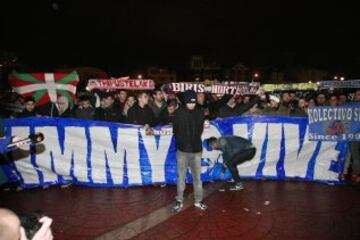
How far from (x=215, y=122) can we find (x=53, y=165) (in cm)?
358

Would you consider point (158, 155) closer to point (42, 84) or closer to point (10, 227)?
point (42, 84)

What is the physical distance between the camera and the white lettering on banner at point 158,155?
22.3ft

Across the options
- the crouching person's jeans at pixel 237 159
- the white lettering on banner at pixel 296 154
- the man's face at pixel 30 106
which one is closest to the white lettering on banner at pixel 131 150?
the crouching person's jeans at pixel 237 159

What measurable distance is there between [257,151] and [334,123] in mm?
1741

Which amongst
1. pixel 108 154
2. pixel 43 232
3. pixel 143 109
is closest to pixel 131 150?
pixel 108 154

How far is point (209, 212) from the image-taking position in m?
5.46

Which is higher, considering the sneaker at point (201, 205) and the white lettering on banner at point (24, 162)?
the white lettering on banner at point (24, 162)

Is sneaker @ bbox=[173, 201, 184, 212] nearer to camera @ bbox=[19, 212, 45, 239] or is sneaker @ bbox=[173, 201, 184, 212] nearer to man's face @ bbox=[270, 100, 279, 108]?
man's face @ bbox=[270, 100, 279, 108]

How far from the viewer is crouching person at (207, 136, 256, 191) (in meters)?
6.16

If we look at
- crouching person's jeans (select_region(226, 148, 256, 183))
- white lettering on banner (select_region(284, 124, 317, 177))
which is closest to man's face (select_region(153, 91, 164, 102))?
crouching person's jeans (select_region(226, 148, 256, 183))

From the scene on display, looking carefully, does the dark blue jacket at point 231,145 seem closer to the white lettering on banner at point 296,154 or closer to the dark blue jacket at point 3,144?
the white lettering on banner at point 296,154

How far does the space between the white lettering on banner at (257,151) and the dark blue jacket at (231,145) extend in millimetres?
625

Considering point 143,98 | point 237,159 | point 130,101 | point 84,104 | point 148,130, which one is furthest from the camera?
point 130,101

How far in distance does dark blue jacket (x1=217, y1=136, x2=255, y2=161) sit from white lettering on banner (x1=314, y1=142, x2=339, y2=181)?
1.74m
